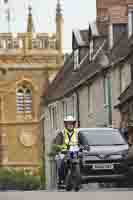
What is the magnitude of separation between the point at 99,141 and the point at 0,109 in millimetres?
58623

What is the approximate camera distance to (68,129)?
20.9 m

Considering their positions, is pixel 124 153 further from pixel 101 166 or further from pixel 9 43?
pixel 9 43

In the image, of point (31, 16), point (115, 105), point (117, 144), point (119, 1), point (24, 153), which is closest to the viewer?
point (117, 144)

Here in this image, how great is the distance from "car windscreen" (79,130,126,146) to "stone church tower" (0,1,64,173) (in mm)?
55518

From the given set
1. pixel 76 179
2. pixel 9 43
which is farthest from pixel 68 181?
pixel 9 43

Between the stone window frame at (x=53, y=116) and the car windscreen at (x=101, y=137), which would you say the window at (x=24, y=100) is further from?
the car windscreen at (x=101, y=137)

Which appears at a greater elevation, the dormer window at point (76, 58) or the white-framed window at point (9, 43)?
the dormer window at point (76, 58)

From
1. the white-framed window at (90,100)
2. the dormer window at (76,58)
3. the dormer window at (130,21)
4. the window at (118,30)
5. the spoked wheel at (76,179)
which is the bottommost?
the white-framed window at (90,100)

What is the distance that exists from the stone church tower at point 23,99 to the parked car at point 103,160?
56142 millimetres

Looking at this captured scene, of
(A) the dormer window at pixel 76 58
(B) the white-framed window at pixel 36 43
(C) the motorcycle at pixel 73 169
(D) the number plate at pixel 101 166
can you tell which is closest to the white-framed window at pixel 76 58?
(A) the dormer window at pixel 76 58

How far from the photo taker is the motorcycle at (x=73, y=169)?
67.1ft

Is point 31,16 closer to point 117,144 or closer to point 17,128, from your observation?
point 17,128

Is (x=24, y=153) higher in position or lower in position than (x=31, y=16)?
lower
